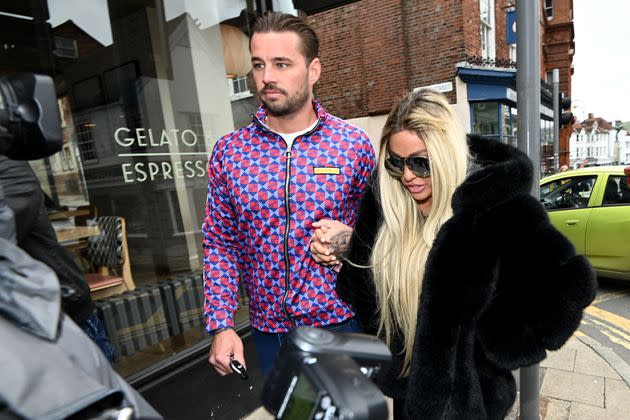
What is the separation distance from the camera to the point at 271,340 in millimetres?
1771

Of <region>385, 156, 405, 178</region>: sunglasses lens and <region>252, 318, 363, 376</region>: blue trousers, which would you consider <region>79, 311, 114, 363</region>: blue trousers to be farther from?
<region>385, 156, 405, 178</region>: sunglasses lens

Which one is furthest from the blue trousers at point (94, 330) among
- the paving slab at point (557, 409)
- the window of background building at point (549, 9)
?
the window of background building at point (549, 9)

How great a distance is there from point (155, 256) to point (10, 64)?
8.35ft

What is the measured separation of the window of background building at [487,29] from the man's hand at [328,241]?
12329 millimetres

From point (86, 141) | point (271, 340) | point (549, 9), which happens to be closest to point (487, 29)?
point (86, 141)

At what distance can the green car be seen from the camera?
4.95 m

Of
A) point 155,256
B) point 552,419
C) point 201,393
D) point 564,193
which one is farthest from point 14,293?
point 564,193

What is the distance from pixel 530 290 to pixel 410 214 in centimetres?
54

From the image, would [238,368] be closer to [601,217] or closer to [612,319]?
[612,319]

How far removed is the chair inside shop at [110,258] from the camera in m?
3.57

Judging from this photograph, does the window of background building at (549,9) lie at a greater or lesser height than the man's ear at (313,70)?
greater

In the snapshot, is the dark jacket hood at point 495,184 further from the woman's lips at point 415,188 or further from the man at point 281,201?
the man at point 281,201

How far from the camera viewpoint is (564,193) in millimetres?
5844

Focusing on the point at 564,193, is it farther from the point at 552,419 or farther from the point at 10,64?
the point at 10,64
